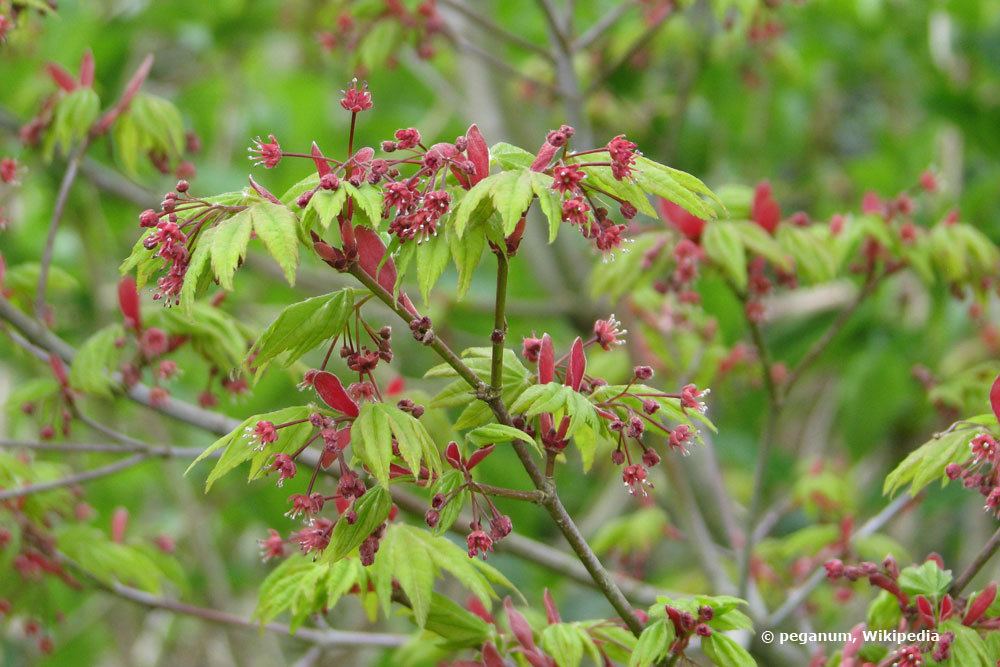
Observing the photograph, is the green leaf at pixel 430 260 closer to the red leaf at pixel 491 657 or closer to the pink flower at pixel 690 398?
the pink flower at pixel 690 398

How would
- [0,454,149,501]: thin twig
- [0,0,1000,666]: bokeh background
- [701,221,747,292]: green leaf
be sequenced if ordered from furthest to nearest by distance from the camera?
[0,0,1000,666]: bokeh background
[701,221,747,292]: green leaf
[0,454,149,501]: thin twig

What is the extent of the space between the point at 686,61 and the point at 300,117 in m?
1.62

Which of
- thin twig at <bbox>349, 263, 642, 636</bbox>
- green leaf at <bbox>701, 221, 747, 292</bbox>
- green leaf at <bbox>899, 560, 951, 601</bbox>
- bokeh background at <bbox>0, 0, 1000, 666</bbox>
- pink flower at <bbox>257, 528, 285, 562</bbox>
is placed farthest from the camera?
bokeh background at <bbox>0, 0, 1000, 666</bbox>

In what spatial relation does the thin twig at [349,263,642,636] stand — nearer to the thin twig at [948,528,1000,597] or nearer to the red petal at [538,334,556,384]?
the red petal at [538,334,556,384]

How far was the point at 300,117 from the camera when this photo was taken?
453cm

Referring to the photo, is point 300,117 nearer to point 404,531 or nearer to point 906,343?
point 906,343

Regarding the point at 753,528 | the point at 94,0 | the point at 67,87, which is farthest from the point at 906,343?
the point at 94,0

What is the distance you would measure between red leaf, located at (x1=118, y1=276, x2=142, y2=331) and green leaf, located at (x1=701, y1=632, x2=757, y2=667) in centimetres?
110

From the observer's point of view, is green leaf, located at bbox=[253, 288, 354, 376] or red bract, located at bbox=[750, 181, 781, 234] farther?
red bract, located at bbox=[750, 181, 781, 234]

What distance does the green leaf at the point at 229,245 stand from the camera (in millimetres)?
1177

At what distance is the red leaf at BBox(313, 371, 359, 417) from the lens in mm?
1307

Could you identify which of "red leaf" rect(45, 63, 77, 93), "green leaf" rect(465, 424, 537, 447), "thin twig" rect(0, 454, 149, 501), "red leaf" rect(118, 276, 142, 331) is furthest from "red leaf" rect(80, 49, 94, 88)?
"green leaf" rect(465, 424, 537, 447)

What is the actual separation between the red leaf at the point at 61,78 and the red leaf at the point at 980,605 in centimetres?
173

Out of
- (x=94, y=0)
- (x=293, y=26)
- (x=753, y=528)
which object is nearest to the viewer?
(x=753, y=528)
